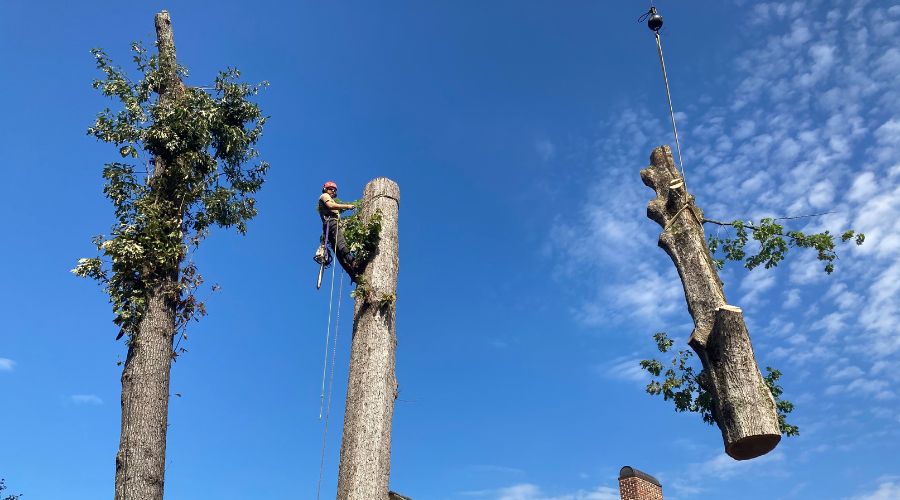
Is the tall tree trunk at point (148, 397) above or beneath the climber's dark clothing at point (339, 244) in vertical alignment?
beneath

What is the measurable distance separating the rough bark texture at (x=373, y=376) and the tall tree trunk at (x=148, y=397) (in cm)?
272

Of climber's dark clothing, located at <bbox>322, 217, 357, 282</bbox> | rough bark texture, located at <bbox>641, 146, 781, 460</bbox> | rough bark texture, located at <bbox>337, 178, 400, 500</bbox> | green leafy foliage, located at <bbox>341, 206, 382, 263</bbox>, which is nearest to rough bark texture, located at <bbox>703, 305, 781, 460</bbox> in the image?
rough bark texture, located at <bbox>641, 146, 781, 460</bbox>

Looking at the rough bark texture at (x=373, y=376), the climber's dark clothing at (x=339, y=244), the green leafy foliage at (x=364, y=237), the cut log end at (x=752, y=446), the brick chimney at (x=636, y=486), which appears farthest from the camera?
the brick chimney at (x=636, y=486)

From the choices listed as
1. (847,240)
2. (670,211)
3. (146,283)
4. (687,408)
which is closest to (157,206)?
(146,283)

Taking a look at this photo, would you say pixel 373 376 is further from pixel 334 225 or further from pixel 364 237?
pixel 334 225

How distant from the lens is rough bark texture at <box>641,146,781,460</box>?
18.7 feet

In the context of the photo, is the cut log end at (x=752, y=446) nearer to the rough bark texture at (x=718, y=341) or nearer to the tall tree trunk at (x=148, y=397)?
the rough bark texture at (x=718, y=341)

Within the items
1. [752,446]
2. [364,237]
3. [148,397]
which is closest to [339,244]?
[364,237]

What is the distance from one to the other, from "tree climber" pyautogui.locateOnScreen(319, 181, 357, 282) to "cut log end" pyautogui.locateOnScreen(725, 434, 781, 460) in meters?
3.54

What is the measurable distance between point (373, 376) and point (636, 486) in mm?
8508

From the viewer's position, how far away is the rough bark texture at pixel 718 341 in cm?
570

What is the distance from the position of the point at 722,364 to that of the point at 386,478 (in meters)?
3.00

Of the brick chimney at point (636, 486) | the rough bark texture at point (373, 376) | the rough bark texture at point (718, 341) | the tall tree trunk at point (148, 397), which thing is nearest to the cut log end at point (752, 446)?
the rough bark texture at point (718, 341)

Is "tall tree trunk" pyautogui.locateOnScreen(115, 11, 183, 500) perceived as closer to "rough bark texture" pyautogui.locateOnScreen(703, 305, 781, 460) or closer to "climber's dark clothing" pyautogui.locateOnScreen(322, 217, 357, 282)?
"climber's dark clothing" pyautogui.locateOnScreen(322, 217, 357, 282)
